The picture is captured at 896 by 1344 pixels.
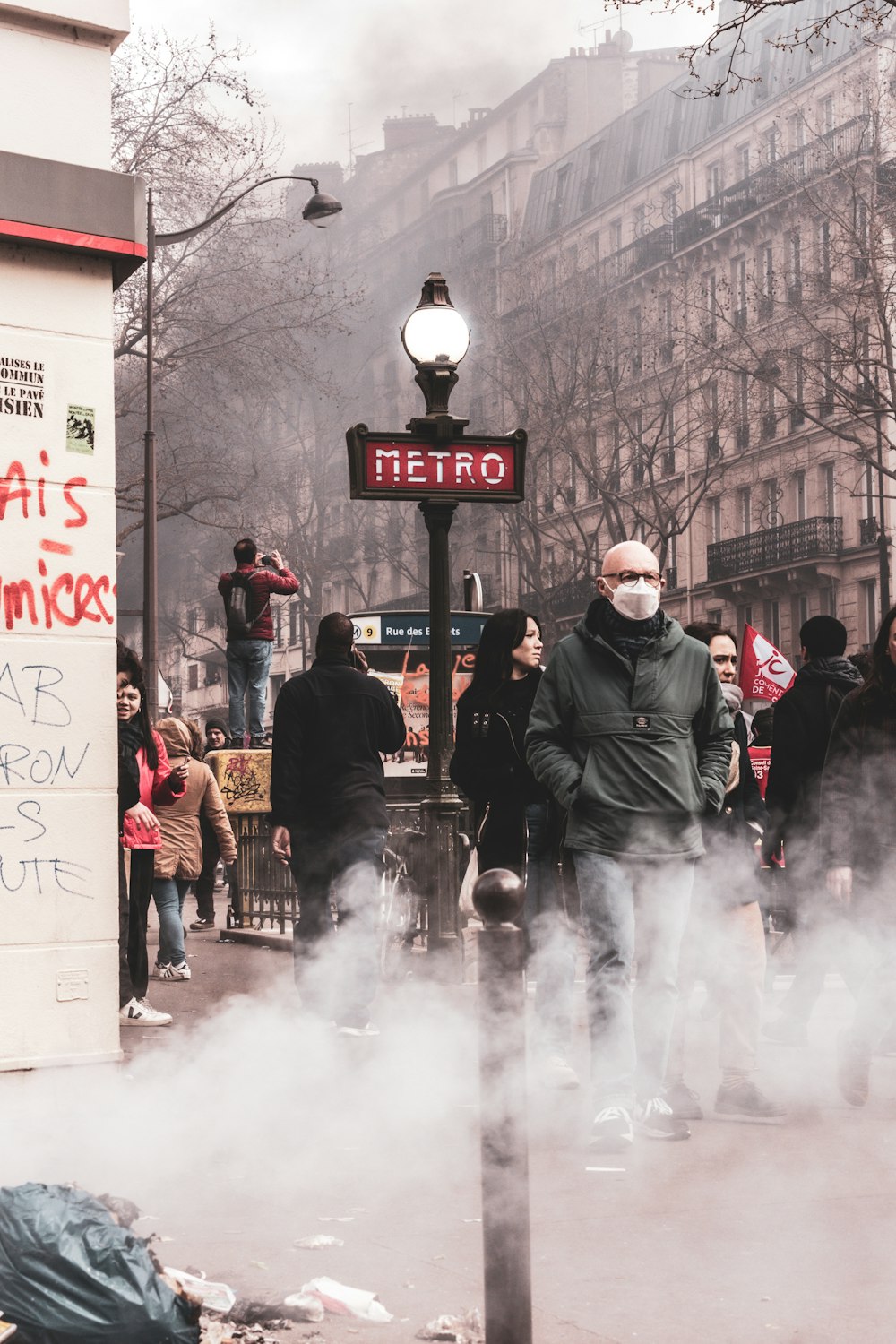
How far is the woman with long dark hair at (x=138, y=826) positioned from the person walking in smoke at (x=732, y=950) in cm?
246

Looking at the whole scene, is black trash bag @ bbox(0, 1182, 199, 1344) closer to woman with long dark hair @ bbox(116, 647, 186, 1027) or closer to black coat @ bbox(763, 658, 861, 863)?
woman with long dark hair @ bbox(116, 647, 186, 1027)

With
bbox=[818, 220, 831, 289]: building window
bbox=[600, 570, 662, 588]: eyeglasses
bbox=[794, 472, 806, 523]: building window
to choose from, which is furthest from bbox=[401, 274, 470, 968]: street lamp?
bbox=[794, 472, 806, 523]: building window

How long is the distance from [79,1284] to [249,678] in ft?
37.2

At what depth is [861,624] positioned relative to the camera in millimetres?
42094

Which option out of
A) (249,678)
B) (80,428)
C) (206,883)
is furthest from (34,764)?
(249,678)

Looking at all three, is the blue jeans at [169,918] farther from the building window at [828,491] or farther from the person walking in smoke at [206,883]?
the building window at [828,491]

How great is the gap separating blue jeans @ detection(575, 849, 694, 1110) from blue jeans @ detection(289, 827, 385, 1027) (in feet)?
5.96

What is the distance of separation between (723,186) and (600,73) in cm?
2056

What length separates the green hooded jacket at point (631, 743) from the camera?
5.48 metres

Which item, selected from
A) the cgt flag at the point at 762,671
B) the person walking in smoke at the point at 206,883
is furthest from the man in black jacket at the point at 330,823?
the cgt flag at the point at 762,671

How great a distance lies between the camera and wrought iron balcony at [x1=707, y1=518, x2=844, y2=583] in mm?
42031

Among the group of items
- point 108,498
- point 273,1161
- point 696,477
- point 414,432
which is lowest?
point 273,1161

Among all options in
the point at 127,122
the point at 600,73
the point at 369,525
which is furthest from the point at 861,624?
the point at 600,73

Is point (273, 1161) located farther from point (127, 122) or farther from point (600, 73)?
point (600, 73)
